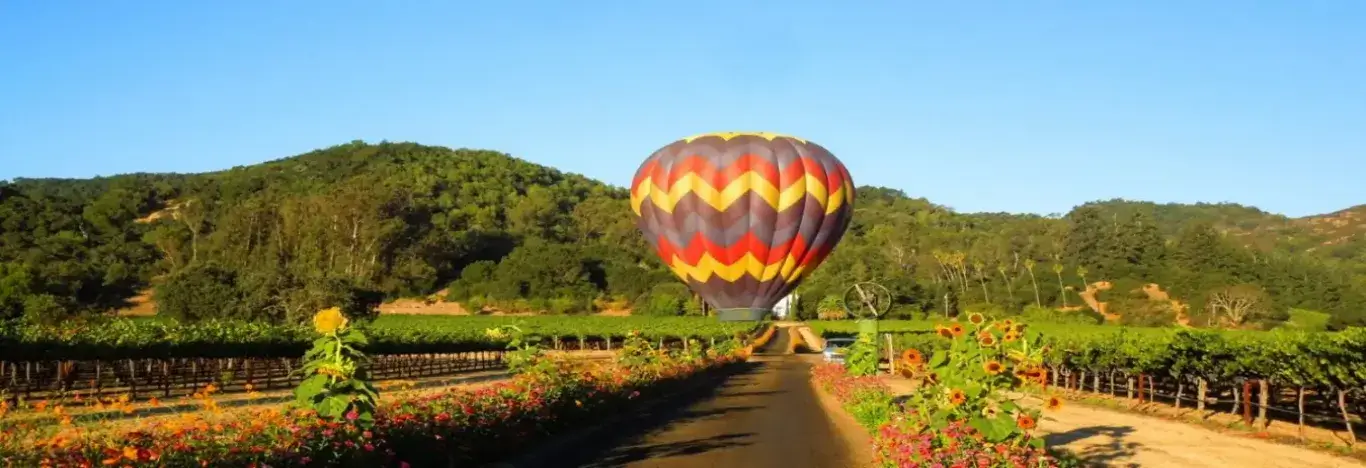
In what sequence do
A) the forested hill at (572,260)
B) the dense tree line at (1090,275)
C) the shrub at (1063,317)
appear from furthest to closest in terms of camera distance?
the forested hill at (572,260) → the dense tree line at (1090,275) → the shrub at (1063,317)

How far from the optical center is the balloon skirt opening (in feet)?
186

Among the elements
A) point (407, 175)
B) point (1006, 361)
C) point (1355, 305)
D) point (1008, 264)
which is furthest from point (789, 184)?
point (407, 175)

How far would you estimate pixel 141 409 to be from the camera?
103ft

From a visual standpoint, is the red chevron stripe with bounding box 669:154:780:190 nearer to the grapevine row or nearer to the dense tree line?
the grapevine row

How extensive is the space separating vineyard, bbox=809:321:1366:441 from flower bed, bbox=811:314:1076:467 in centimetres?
256

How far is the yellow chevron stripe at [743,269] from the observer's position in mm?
54625

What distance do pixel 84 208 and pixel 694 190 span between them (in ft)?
416

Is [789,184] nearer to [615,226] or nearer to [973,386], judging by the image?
[973,386]

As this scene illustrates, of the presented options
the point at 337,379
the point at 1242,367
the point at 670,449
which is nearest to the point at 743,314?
the point at 1242,367

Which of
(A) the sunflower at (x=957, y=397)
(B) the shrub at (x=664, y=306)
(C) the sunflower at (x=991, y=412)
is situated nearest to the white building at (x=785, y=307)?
(B) the shrub at (x=664, y=306)

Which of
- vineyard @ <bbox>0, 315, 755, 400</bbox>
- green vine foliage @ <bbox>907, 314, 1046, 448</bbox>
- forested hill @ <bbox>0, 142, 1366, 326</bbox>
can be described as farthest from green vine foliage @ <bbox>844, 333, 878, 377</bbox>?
forested hill @ <bbox>0, 142, 1366, 326</bbox>

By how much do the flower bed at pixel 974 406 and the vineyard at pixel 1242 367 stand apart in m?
2.56

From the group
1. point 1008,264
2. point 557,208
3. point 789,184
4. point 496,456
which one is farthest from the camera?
point 557,208

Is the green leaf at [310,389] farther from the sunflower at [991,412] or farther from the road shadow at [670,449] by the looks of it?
the sunflower at [991,412]
